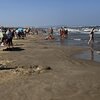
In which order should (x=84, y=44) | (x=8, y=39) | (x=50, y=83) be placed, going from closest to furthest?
(x=50, y=83)
(x=8, y=39)
(x=84, y=44)

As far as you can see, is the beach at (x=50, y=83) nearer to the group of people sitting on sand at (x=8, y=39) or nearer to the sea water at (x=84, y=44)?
the sea water at (x=84, y=44)

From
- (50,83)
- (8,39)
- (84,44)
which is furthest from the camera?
(84,44)

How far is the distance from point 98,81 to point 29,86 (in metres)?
2.51

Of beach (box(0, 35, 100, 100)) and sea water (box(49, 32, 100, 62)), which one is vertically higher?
beach (box(0, 35, 100, 100))

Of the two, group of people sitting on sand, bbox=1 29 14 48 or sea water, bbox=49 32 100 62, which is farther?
group of people sitting on sand, bbox=1 29 14 48

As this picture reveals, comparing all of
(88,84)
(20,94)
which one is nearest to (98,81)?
(88,84)

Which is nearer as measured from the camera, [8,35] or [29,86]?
[29,86]

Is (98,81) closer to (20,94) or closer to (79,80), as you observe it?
(79,80)

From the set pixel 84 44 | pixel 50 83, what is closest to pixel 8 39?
pixel 84 44

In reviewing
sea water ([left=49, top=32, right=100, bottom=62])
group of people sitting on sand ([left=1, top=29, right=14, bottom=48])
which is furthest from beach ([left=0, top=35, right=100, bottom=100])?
group of people sitting on sand ([left=1, top=29, right=14, bottom=48])

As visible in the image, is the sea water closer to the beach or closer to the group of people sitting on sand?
the beach

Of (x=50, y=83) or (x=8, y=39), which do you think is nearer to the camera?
(x=50, y=83)

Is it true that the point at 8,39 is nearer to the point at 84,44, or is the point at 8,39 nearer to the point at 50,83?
the point at 84,44

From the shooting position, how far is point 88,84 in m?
10.9
